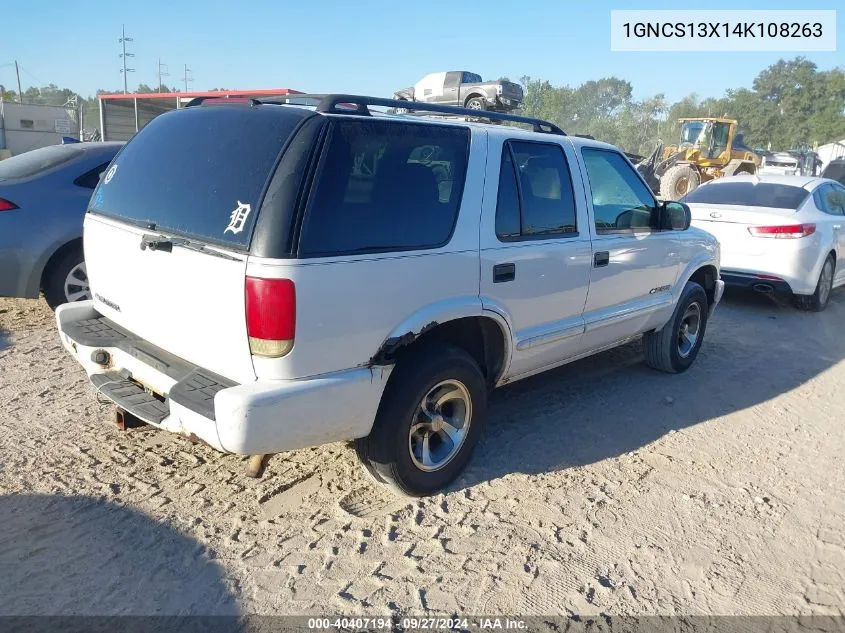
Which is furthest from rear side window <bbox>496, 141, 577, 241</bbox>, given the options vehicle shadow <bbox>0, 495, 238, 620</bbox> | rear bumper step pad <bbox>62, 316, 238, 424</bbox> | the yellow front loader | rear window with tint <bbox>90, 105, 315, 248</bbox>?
the yellow front loader

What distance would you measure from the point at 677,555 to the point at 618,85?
108041 mm

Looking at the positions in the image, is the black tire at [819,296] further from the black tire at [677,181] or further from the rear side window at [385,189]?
the black tire at [677,181]

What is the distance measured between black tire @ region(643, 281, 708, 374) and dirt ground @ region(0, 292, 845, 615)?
65 cm

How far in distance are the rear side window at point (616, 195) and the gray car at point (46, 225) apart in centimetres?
421

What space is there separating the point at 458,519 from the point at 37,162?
5.07 meters

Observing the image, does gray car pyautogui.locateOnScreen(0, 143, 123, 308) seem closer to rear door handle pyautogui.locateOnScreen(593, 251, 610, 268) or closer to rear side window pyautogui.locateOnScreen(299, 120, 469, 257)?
rear side window pyautogui.locateOnScreen(299, 120, 469, 257)

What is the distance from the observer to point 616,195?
452cm

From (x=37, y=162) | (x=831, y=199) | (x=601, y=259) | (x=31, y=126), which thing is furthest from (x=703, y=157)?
(x=31, y=126)

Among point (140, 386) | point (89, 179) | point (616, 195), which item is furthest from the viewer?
point (89, 179)

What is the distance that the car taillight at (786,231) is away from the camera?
738cm

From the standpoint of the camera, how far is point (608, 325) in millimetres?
4492

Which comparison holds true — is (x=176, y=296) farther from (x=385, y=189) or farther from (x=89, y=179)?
(x=89, y=179)

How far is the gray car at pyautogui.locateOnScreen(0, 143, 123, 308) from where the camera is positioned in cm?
530

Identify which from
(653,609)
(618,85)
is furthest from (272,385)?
(618,85)
